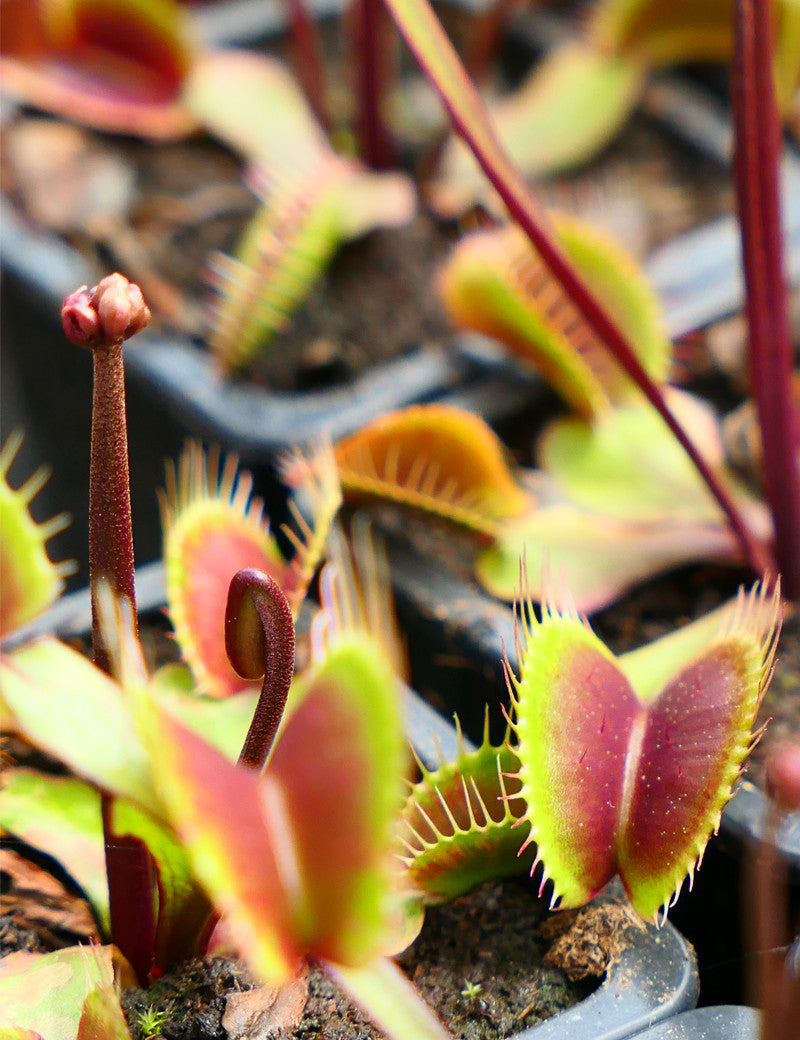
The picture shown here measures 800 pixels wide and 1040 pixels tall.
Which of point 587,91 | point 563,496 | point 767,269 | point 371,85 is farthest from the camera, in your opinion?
point 587,91

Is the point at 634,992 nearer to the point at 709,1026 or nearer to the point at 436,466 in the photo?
the point at 709,1026

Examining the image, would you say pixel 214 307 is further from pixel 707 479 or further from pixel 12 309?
pixel 707 479

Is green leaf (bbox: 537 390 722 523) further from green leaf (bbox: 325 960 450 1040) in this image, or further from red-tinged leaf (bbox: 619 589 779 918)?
green leaf (bbox: 325 960 450 1040)

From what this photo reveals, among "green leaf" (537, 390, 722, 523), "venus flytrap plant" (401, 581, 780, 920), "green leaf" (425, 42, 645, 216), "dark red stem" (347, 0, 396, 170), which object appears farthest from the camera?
"green leaf" (425, 42, 645, 216)

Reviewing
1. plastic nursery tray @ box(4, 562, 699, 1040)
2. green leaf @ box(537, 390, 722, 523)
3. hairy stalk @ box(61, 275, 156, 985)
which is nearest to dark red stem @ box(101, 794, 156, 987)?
hairy stalk @ box(61, 275, 156, 985)

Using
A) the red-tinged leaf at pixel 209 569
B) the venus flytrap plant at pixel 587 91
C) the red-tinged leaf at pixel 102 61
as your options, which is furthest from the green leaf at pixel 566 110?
the red-tinged leaf at pixel 209 569

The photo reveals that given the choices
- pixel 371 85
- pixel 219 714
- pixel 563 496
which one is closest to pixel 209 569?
pixel 219 714

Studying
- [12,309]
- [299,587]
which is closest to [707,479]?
[299,587]
